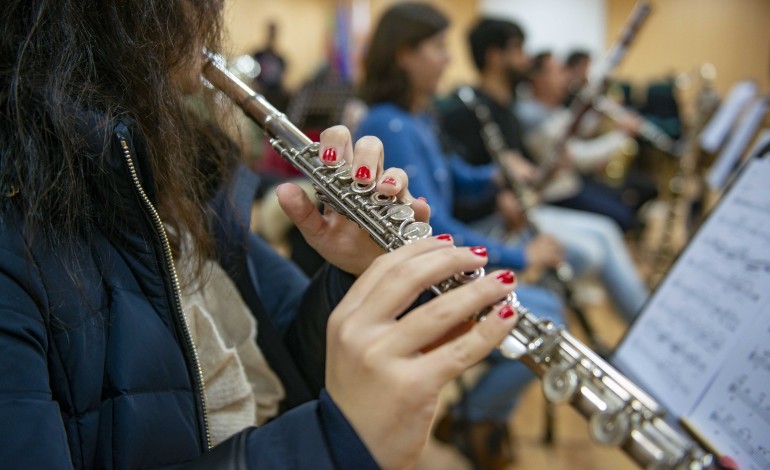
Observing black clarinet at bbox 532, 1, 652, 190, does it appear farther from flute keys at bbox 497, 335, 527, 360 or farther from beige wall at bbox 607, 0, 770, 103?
beige wall at bbox 607, 0, 770, 103

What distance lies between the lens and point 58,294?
23.0 inches

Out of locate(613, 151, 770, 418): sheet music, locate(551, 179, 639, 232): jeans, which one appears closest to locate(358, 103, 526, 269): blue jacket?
locate(613, 151, 770, 418): sheet music

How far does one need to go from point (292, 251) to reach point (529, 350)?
2.94 feet

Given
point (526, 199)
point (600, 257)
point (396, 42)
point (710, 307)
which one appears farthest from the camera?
point (600, 257)

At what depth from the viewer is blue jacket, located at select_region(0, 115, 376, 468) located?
1.69 feet

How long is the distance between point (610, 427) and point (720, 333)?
11.7 inches

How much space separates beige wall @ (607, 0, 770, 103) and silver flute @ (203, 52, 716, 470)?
7727mm

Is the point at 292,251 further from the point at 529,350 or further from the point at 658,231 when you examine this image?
the point at 658,231

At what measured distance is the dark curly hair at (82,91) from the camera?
1.96ft

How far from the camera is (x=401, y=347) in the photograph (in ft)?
1.59

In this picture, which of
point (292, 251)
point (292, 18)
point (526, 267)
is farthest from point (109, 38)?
point (292, 18)

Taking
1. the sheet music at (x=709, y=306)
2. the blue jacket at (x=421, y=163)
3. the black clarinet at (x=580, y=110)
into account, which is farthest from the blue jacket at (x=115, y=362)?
the black clarinet at (x=580, y=110)

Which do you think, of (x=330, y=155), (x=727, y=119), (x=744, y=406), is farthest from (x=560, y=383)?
(x=727, y=119)

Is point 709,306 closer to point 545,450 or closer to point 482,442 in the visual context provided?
point 482,442
